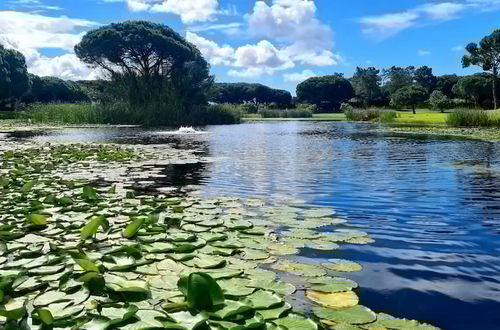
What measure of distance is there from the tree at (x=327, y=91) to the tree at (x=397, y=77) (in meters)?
9.01

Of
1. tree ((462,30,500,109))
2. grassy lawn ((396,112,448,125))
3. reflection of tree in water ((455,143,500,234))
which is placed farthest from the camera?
tree ((462,30,500,109))

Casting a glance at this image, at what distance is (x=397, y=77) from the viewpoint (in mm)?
107062

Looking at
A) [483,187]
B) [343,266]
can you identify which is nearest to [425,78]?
[483,187]

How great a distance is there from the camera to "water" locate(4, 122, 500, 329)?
322 cm

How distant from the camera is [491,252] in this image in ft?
14.0

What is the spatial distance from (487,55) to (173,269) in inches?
2530

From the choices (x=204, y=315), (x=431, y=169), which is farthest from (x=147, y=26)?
(x=204, y=315)

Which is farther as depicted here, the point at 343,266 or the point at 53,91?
the point at 53,91

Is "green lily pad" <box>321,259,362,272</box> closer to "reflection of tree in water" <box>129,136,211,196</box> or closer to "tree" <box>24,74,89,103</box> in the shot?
"reflection of tree in water" <box>129,136,211,196</box>

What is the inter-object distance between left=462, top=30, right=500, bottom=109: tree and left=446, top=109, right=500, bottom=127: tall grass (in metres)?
27.6

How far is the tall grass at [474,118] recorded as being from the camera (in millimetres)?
32406

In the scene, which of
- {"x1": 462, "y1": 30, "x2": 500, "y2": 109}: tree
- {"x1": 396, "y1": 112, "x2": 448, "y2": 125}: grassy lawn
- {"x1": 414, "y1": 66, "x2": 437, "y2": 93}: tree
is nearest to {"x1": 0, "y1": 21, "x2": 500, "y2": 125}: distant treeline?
{"x1": 462, "y1": 30, "x2": 500, "y2": 109}: tree

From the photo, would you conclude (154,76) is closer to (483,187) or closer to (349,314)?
(483,187)

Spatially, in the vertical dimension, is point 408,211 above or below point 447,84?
below
